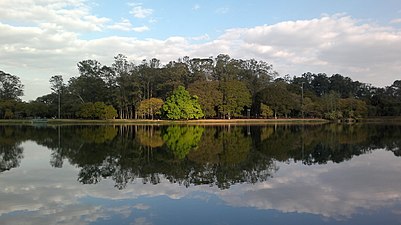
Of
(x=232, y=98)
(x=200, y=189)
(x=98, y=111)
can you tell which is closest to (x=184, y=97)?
(x=232, y=98)

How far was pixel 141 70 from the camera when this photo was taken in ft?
240

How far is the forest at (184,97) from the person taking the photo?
67.0 metres

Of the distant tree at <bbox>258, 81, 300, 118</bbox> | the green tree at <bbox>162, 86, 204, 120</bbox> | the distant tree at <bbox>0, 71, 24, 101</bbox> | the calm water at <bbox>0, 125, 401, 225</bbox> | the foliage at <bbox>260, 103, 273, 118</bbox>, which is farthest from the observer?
the distant tree at <bbox>0, 71, 24, 101</bbox>

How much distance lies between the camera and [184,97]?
208 feet

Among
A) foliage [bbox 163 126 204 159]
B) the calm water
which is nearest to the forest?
foliage [bbox 163 126 204 159]

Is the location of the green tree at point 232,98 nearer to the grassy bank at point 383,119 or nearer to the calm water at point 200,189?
the grassy bank at point 383,119

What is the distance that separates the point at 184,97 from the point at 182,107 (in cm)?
218

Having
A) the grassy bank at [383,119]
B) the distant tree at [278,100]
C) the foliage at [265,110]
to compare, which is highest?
the distant tree at [278,100]

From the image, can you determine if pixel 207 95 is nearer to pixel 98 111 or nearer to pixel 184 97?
pixel 184 97

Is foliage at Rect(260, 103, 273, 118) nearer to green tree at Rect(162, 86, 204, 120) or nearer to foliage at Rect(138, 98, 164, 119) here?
green tree at Rect(162, 86, 204, 120)

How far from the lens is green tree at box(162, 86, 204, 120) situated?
204 feet

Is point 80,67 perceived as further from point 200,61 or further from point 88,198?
point 88,198

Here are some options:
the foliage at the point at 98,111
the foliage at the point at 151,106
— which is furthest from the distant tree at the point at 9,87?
the foliage at the point at 151,106

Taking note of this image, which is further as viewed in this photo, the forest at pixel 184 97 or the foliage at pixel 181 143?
the forest at pixel 184 97
